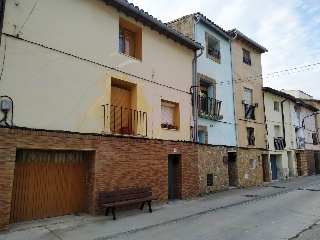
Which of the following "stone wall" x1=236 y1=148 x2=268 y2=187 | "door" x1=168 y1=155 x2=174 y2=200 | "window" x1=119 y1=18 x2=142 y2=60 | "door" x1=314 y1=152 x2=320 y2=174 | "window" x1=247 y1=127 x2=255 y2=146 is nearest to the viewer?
"window" x1=119 y1=18 x2=142 y2=60

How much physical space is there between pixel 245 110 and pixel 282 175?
767 cm

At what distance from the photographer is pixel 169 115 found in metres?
12.0

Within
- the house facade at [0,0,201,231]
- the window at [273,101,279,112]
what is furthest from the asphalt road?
the window at [273,101,279,112]

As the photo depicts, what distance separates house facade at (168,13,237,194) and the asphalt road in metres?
3.60

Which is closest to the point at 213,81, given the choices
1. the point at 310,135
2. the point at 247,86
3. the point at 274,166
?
the point at 247,86

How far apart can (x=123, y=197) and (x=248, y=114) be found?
1187 centimetres

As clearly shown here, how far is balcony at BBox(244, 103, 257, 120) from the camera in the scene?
17.4 meters

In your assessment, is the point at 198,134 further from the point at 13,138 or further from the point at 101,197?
the point at 13,138

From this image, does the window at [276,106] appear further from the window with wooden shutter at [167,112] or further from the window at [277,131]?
the window with wooden shutter at [167,112]

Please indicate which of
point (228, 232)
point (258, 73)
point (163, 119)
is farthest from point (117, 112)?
point (258, 73)

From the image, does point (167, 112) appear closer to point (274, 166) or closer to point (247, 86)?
point (247, 86)

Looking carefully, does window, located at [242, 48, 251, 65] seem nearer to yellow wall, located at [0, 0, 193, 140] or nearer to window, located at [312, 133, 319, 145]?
yellow wall, located at [0, 0, 193, 140]

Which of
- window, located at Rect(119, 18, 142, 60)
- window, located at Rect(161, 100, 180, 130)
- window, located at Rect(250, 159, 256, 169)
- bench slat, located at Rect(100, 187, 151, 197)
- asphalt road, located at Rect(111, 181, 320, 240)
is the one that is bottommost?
asphalt road, located at Rect(111, 181, 320, 240)

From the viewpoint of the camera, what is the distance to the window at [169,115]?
11598 mm
